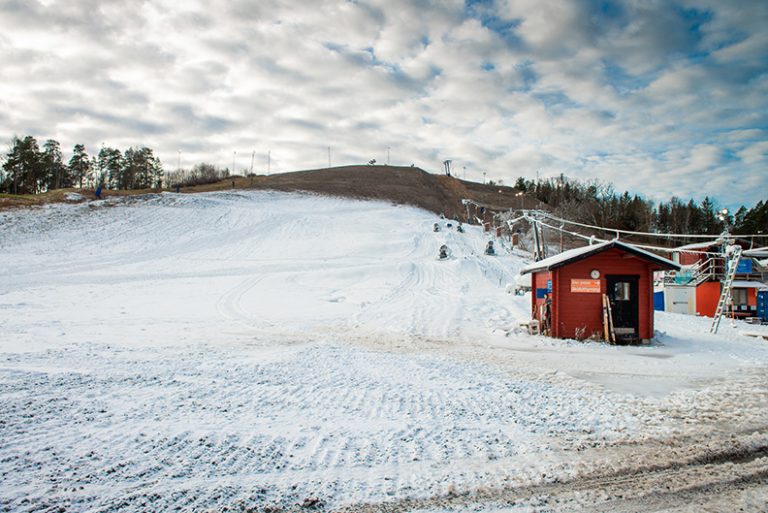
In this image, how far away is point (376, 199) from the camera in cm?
6334

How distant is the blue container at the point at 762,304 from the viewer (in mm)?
27484

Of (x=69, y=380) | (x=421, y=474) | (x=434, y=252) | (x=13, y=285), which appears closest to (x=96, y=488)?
(x=421, y=474)

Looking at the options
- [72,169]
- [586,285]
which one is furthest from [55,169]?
[586,285]

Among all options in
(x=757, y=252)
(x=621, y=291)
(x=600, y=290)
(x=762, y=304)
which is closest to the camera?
(x=600, y=290)

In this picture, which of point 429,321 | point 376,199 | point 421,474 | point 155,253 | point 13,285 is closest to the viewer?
point 421,474

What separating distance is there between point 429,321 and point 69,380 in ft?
41.7

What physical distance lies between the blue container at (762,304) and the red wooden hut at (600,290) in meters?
15.8

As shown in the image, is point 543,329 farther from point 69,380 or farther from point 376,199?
point 376,199

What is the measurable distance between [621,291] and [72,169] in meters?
92.9

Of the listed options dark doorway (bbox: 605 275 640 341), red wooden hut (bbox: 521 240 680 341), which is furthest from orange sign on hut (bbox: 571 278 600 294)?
dark doorway (bbox: 605 275 640 341)

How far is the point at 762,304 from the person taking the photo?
27.6 meters

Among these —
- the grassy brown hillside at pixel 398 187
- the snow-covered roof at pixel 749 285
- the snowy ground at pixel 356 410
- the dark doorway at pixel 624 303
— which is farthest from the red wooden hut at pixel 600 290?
the grassy brown hillside at pixel 398 187

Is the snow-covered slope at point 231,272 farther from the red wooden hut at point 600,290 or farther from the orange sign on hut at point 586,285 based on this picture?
the orange sign on hut at point 586,285

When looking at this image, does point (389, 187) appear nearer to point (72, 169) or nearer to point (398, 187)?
point (398, 187)
